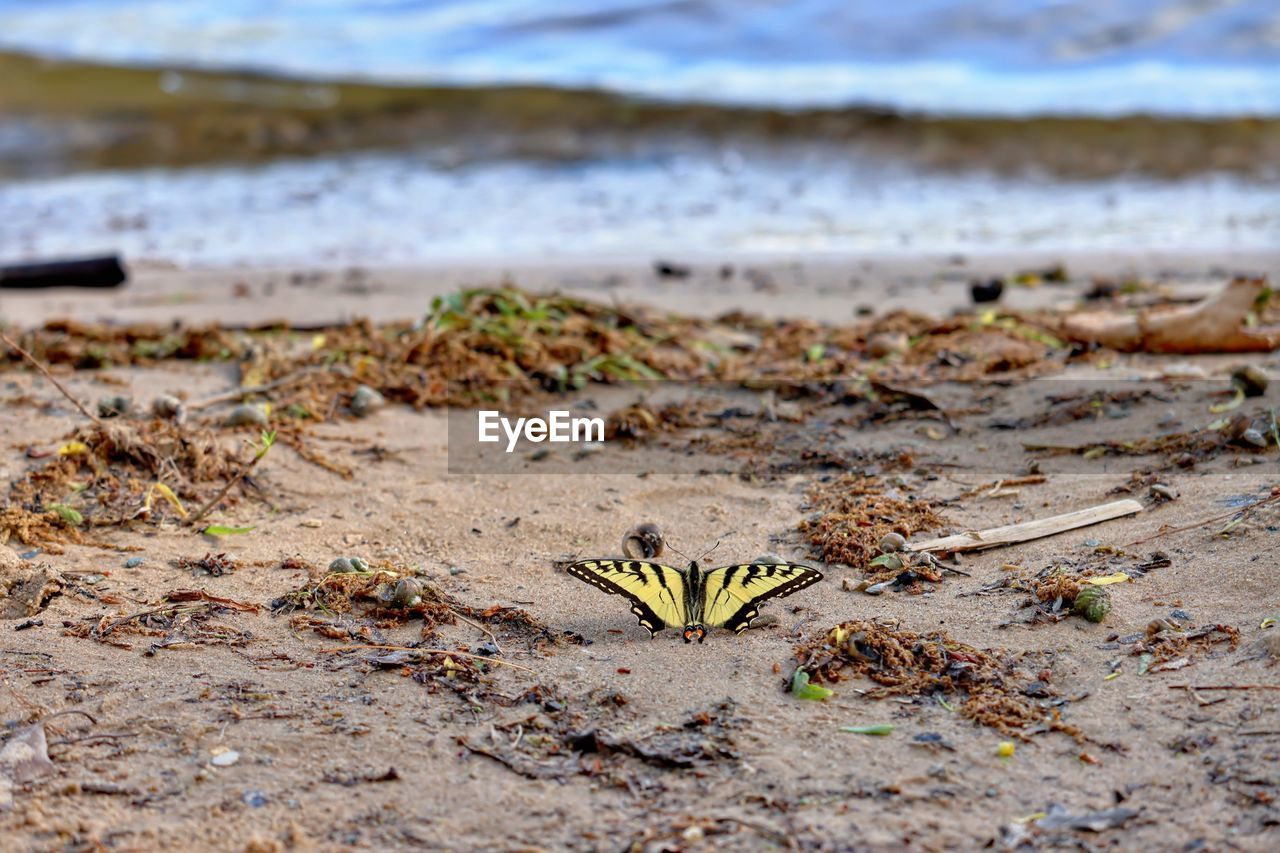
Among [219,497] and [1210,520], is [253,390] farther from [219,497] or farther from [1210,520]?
[1210,520]

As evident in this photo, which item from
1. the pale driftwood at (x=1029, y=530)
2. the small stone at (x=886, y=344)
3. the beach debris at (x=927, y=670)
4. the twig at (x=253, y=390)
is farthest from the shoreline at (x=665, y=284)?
the beach debris at (x=927, y=670)

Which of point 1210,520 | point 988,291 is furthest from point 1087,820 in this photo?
point 988,291

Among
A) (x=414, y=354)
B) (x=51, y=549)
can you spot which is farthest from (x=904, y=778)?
(x=414, y=354)

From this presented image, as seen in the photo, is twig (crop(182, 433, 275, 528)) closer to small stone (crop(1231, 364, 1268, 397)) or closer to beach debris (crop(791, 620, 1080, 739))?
beach debris (crop(791, 620, 1080, 739))

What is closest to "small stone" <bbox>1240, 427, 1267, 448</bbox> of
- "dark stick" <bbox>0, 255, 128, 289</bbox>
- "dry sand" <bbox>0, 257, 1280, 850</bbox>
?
"dry sand" <bbox>0, 257, 1280, 850</bbox>

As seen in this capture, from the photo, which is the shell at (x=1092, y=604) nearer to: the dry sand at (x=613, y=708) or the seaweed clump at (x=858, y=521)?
the dry sand at (x=613, y=708)

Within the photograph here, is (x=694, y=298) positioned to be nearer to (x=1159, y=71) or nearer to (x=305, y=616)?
(x=305, y=616)
